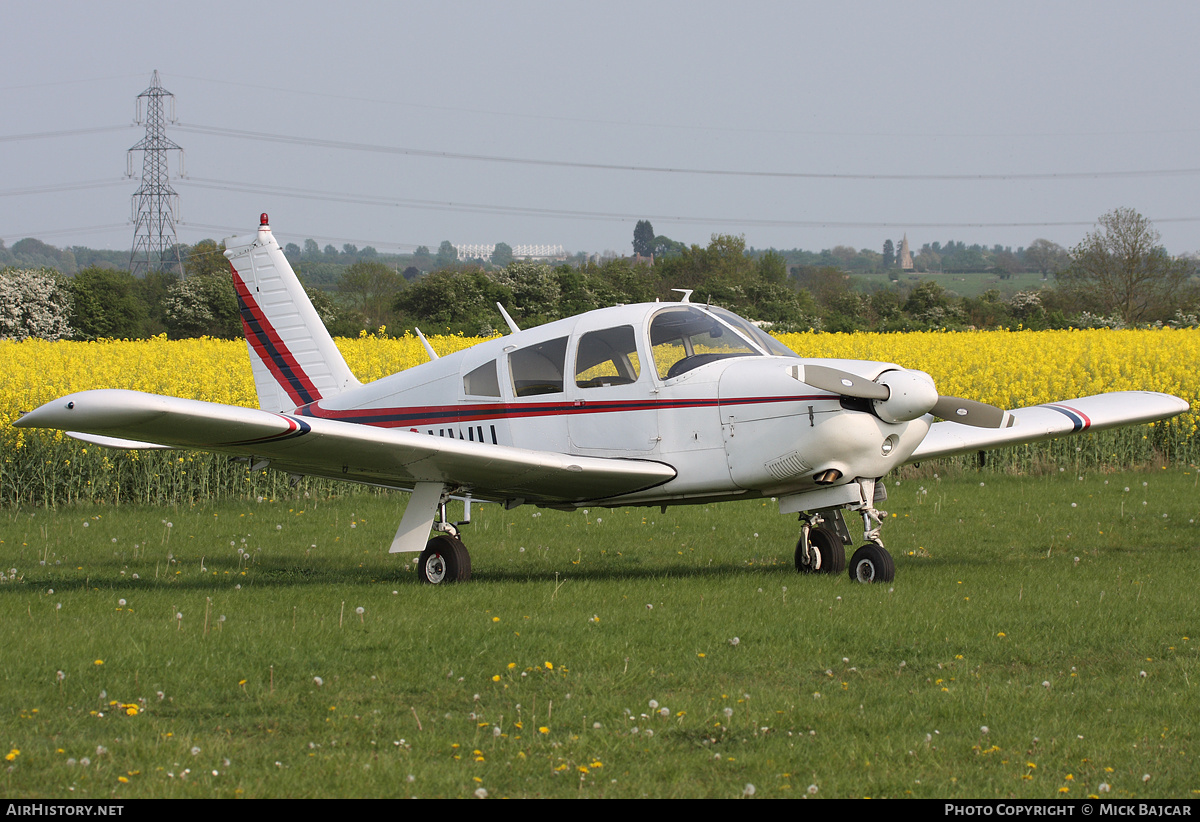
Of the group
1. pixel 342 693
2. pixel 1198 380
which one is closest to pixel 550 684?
pixel 342 693

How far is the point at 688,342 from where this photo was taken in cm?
1023

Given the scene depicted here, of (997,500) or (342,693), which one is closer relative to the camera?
(342,693)

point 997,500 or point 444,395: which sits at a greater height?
point 444,395

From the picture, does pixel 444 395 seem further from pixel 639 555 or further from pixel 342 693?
pixel 342 693

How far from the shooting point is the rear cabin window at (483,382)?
10.8 meters

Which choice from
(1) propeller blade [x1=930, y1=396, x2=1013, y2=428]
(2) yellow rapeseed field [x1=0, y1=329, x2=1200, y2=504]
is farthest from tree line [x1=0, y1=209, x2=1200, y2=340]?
(1) propeller blade [x1=930, y1=396, x2=1013, y2=428]

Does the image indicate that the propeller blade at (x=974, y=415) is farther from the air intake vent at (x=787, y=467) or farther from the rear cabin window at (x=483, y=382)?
the rear cabin window at (x=483, y=382)

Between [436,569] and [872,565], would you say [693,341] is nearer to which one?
[872,565]

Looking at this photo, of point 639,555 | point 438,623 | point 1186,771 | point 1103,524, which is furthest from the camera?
point 1103,524

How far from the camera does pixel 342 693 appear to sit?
6211 millimetres

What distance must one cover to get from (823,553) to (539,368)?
3.18 meters

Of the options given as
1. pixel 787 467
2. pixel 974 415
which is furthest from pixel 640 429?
pixel 974 415

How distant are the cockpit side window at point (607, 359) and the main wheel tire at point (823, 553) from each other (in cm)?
227

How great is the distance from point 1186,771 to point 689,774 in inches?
85.2
